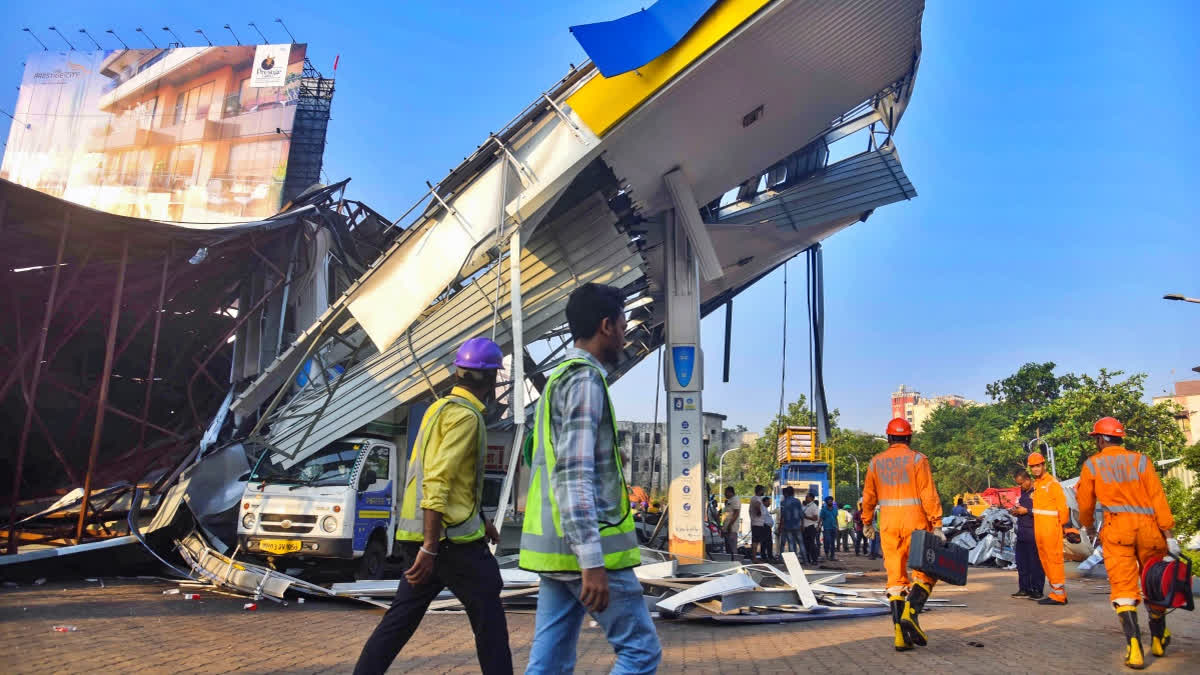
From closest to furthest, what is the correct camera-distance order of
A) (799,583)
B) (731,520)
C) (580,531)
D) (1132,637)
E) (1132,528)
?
(580,531) → (1132,637) → (1132,528) → (799,583) → (731,520)

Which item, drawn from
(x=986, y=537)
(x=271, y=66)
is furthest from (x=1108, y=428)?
(x=271, y=66)

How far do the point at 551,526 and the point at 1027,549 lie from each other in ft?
32.0

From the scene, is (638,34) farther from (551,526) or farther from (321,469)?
(551,526)

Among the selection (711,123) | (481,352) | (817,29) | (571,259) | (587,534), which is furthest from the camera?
(571,259)

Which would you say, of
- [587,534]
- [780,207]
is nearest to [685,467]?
[780,207]

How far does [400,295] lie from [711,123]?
5.23 m

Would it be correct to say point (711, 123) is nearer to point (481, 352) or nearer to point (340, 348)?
point (340, 348)

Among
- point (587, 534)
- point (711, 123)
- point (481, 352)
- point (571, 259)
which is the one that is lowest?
point (587, 534)

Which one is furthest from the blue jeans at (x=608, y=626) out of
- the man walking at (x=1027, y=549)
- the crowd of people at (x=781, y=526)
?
the crowd of people at (x=781, y=526)

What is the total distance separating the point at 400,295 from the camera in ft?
37.0

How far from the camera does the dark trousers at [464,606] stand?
3.35 metres

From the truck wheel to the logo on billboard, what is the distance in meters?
27.5

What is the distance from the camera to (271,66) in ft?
109

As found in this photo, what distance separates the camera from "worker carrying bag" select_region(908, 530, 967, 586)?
18.5ft
